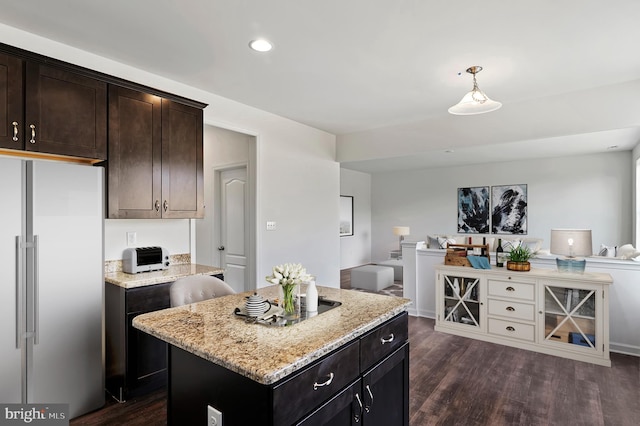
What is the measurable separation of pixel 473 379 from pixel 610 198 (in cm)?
596

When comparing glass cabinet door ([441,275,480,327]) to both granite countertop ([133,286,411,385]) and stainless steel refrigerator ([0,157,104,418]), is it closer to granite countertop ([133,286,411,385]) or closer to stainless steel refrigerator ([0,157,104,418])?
granite countertop ([133,286,411,385])

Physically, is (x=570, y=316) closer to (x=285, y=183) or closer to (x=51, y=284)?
(x=285, y=183)

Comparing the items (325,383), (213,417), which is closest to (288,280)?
(325,383)

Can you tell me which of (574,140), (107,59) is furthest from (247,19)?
(574,140)

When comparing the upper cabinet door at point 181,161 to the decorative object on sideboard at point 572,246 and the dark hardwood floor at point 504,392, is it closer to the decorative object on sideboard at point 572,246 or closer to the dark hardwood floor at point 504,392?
the dark hardwood floor at point 504,392

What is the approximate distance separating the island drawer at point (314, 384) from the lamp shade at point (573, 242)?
9.21ft

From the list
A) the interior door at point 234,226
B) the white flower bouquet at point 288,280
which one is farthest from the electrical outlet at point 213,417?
the interior door at point 234,226

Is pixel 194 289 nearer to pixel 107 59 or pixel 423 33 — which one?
pixel 107 59

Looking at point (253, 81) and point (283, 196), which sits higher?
point (253, 81)

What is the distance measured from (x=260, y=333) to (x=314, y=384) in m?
0.31

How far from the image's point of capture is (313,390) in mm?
1233

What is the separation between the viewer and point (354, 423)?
1.45 metres

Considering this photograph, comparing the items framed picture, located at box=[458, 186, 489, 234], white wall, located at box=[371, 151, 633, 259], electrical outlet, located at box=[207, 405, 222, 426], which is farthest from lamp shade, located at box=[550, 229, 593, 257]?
framed picture, located at box=[458, 186, 489, 234]

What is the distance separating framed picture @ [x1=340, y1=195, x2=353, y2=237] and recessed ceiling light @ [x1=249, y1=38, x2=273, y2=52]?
20.3 ft
